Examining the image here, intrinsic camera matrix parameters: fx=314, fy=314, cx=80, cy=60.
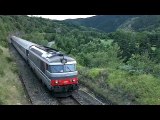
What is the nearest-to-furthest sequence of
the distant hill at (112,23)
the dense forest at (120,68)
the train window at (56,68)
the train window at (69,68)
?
the train window at (56,68), the train window at (69,68), the dense forest at (120,68), the distant hill at (112,23)

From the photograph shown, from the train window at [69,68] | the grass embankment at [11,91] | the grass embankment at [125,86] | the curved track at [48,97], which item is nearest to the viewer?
the grass embankment at [11,91]

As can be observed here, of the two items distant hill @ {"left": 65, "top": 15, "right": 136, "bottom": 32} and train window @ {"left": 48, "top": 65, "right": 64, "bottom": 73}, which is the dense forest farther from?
distant hill @ {"left": 65, "top": 15, "right": 136, "bottom": 32}

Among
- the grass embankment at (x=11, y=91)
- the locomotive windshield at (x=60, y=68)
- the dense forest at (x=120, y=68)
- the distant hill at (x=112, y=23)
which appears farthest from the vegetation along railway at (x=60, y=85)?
the distant hill at (x=112, y=23)

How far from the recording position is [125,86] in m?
16.0

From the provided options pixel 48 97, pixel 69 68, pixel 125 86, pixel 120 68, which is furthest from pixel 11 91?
pixel 120 68

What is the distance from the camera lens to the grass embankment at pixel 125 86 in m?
14.1

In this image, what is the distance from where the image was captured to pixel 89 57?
3148cm

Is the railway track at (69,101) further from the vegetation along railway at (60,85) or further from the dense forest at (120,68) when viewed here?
the dense forest at (120,68)

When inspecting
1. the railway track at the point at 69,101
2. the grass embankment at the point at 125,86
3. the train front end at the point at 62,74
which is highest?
the train front end at the point at 62,74

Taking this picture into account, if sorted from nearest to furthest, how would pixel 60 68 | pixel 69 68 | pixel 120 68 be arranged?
pixel 60 68
pixel 69 68
pixel 120 68

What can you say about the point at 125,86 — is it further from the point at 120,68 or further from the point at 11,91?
the point at 11,91

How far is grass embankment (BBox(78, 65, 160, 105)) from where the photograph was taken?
1410 centimetres
